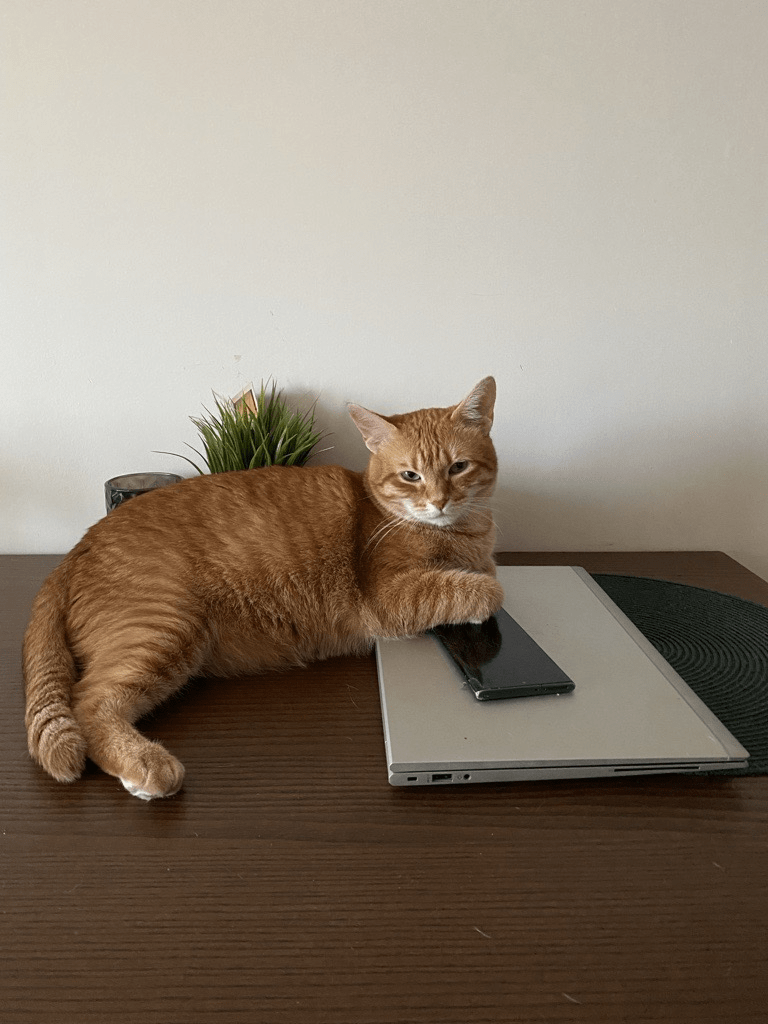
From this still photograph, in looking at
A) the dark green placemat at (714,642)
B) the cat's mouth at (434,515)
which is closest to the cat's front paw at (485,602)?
the cat's mouth at (434,515)

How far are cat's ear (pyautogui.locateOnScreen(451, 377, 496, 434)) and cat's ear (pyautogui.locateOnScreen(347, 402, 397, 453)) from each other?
0.10 m

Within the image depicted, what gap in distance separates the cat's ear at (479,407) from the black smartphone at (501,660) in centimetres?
29

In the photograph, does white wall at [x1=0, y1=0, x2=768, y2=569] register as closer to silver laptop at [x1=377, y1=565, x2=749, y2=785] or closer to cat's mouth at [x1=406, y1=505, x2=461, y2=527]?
cat's mouth at [x1=406, y1=505, x2=461, y2=527]

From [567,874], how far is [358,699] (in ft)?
1.19

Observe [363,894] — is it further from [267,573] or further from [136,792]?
[267,573]

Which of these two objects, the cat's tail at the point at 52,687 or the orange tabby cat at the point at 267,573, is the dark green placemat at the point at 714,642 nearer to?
the orange tabby cat at the point at 267,573

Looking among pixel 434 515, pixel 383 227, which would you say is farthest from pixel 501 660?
pixel 383 227

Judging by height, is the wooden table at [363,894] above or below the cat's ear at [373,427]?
below

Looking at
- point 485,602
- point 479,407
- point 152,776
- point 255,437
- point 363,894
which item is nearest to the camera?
point 363,894

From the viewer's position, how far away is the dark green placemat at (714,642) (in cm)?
92

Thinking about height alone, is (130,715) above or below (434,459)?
below

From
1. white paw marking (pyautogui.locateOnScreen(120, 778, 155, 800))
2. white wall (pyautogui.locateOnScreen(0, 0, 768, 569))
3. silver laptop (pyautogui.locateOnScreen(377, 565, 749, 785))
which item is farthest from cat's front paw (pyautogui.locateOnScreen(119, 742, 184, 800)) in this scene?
white wall (pyautogui.locateOnScreen(0, 0, 768, 569))

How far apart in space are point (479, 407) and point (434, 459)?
0.36 feet

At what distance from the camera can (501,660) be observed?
966 millimetres
